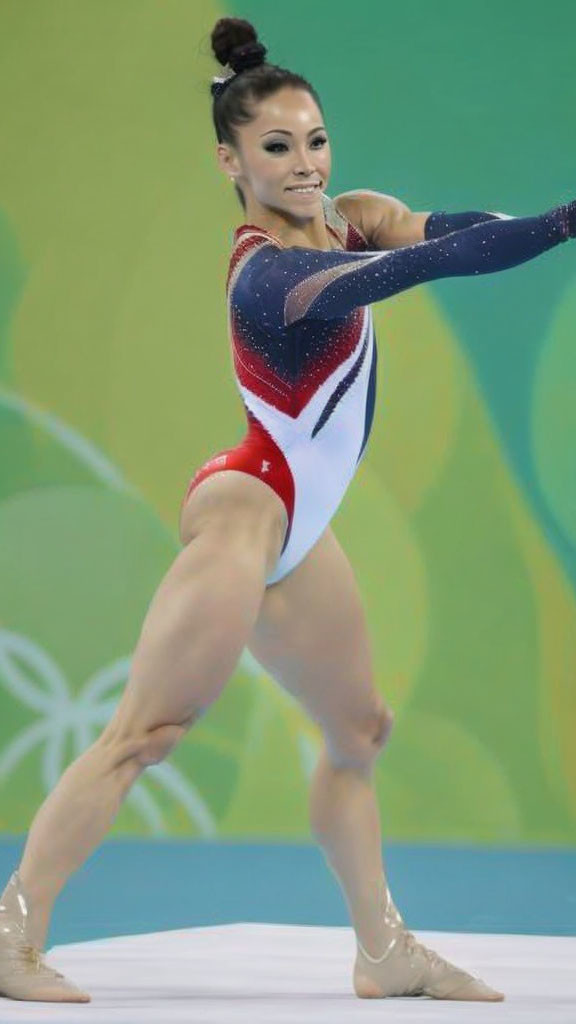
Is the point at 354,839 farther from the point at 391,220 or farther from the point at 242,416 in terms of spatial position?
the point at 242,416

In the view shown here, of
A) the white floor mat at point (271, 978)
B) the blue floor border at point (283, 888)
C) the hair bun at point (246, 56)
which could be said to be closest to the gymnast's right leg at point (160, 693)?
the white floor mat at point (271, 978)

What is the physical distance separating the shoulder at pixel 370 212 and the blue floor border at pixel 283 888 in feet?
7.77

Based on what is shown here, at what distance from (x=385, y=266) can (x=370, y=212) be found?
540 millimetres

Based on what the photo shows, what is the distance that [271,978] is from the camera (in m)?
3.39

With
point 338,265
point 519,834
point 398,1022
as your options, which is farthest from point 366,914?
point 519,834

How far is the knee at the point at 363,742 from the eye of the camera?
10.5 feet

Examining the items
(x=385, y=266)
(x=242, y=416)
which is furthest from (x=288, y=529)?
(x=242, y=416)

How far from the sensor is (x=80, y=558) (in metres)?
7.18

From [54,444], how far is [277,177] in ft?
13.7

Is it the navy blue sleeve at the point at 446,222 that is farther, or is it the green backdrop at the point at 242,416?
the green backdrop at the point at 242,416

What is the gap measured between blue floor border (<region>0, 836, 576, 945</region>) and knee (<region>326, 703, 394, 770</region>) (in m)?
1.85

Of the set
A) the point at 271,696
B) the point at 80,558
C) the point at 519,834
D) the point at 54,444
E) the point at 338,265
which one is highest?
A: the point at 338,265

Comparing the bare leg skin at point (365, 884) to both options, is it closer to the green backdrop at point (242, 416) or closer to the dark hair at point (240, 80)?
the dark hair at point (240, 80)

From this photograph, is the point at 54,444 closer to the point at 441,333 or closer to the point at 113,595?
the point at 113,595
